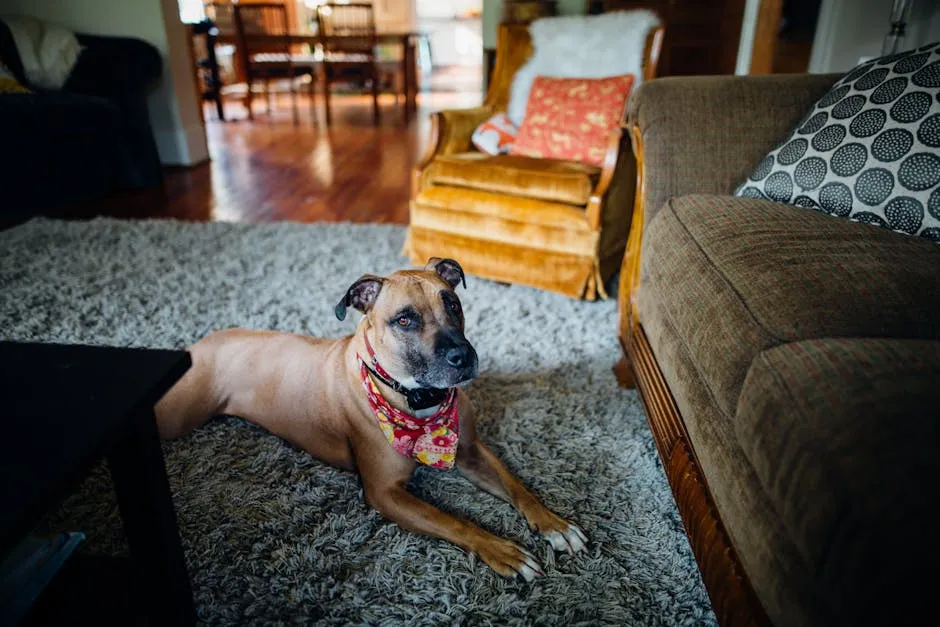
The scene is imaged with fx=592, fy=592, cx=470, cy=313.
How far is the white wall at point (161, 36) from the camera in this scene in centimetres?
414

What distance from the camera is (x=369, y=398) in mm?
1235

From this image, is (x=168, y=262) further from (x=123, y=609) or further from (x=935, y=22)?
(x=935, y=22)

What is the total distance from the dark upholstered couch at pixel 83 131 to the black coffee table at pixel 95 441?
296cm

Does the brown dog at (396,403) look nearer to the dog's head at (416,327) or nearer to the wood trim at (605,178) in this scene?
the dog's head at (416,327)

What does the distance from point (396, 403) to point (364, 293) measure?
245 mm

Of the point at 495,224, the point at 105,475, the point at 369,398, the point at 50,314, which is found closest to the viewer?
the point at 369,398

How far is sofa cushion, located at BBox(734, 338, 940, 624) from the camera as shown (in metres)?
0.61

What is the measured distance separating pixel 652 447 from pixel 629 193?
125 centimetres

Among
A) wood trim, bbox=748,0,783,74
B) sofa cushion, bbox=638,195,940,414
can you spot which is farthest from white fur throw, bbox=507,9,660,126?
wood trim, bbox=748,0,783,74

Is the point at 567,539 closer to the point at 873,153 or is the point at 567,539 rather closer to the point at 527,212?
the point at 873,153

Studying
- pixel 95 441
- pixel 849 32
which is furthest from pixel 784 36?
pixel 95 441

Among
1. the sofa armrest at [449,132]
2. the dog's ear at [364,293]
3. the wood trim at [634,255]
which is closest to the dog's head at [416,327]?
the dog's ear at [364,293]

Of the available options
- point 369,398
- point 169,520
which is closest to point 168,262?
point 369,398

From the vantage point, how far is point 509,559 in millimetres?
1158
